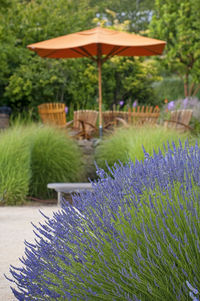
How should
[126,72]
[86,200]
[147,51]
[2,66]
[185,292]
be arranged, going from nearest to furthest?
[185,292]
[86,200]
[147,51]
[2,66]
[126,72]

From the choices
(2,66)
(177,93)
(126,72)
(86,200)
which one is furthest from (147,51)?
(177,93)

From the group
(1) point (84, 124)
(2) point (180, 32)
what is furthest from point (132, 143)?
(2) point (180, 32)

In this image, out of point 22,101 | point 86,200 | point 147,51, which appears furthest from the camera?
point 22,101

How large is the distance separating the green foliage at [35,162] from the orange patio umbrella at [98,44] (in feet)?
6.75

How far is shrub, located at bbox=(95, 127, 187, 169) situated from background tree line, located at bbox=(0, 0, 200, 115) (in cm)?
533

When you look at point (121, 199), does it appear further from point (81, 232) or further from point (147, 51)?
point (147, 51)

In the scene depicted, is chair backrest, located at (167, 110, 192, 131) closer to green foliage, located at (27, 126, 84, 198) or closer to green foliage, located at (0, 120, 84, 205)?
green foliage, located at (0, 120, 84, 205)

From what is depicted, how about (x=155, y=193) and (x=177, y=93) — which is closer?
(x=155, y=193)

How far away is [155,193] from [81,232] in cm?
38

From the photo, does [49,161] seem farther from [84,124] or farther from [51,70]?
[51,70]

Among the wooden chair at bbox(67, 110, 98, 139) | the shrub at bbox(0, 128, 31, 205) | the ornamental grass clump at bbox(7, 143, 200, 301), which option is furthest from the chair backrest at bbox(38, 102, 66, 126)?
the ornamental grass clump at bbox(7, 143, 200, 301)

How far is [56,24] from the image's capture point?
Result: 49.2ft

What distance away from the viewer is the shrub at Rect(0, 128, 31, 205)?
681cm

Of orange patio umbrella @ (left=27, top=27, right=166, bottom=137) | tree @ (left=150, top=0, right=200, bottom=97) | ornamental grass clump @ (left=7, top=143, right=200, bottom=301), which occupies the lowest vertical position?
ornamental grass clump @ (left=7, top=143, right=200, bottom=301)
